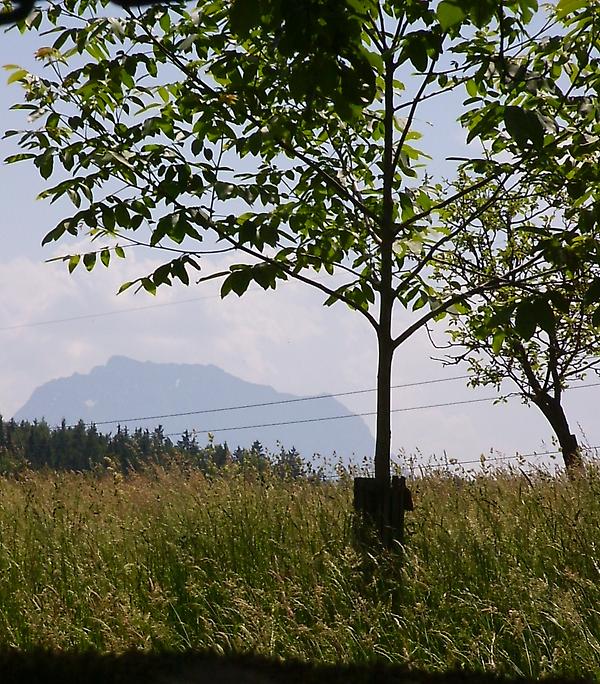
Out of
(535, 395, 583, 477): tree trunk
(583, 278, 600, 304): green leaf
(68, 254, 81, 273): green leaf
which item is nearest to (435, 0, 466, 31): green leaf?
(583, 278, 600, 304): green leaf

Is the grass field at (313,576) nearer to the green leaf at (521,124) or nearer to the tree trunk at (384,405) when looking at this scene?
the tree trunk at (384,405)

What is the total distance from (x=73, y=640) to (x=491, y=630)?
2686 mm

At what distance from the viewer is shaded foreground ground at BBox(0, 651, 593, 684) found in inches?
70.1

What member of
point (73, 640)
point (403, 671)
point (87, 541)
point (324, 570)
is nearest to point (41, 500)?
point (87, 541)

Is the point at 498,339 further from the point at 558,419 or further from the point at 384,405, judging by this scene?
the point at 558,419

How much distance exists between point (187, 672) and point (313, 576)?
3.70m

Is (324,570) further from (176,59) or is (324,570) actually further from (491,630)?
(176,59)

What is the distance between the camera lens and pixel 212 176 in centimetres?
506

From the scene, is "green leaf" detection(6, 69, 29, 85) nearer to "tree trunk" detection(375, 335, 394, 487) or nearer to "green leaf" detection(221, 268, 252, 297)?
"green leaf" detection(221, 268, 252, 297)

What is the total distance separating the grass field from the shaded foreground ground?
2289 millimetres

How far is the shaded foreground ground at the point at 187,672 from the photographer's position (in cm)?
178

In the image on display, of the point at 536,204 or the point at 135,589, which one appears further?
the point at 536,204

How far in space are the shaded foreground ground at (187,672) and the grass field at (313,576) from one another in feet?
7.51

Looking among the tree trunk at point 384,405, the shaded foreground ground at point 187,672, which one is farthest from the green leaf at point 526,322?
the shaded foreground ground at point 187,672
